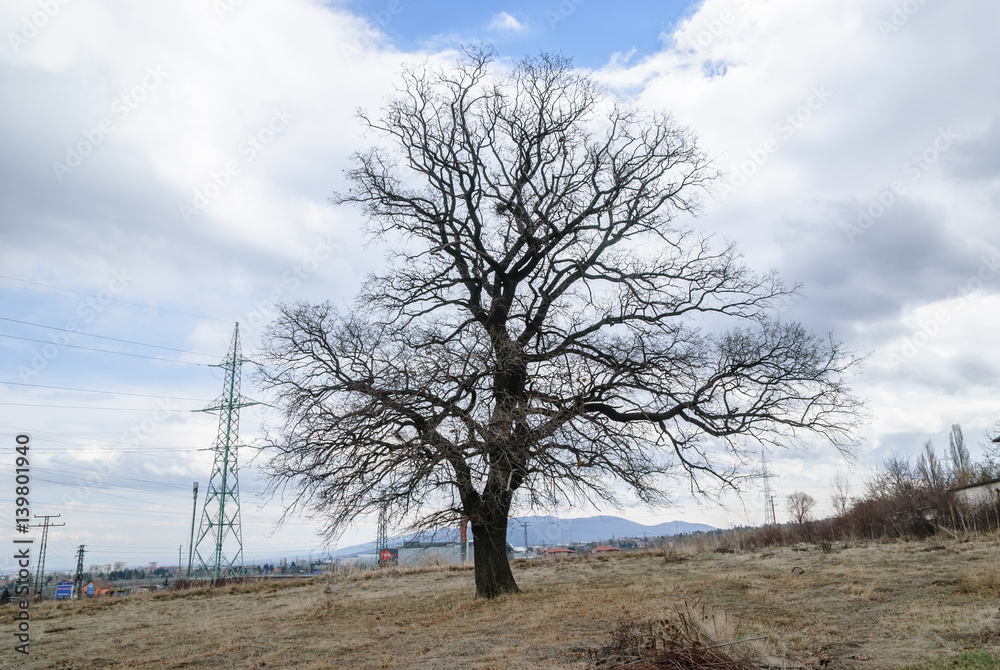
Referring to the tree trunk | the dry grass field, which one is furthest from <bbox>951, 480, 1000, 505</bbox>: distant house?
the tree trunk

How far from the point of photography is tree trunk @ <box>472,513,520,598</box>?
1487 cm

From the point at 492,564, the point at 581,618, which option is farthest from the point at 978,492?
the point at 581,618

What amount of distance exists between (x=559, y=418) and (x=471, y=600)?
512 centimetres

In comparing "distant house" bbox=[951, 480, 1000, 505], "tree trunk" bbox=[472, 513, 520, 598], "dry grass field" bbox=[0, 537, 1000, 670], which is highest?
"distant house" bbox=[951, 480, 1000, 505]

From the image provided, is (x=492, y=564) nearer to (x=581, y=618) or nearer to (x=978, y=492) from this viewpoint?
(x=581, y=618)

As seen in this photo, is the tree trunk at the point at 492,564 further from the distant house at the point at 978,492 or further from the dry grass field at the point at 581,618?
the distant house at the point at 978,492

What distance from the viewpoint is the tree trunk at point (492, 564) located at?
1487 cm

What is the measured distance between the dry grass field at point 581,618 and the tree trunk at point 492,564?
0.51 meters

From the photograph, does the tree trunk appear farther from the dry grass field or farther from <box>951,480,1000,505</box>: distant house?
<box>951,480,1000,505</box>: distant house

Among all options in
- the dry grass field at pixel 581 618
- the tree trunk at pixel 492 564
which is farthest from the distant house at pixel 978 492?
the tree trunk at pixel 492 564

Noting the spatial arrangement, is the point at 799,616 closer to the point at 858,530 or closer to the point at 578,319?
the point at 578,319

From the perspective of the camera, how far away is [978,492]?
2775cm

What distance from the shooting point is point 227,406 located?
3503 centimetres

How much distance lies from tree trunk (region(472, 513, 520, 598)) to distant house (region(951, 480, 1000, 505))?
56.5ft
